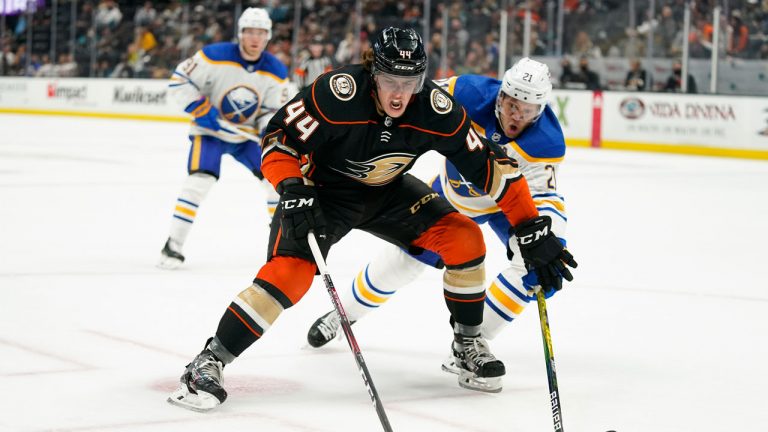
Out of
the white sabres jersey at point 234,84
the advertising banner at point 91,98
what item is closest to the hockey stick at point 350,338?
the white sabres jersey at point 234,84

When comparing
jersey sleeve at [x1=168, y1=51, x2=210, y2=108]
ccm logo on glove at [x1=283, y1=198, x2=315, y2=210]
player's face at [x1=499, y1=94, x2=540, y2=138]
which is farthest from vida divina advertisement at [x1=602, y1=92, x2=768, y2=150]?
ccm logo on glove at [x1=283, y1=198, x2=315, y2=210]

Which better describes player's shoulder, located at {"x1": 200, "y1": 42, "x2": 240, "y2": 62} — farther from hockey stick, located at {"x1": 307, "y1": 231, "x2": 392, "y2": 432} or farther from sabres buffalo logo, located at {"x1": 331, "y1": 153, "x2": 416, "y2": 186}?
hockey stick, located at {"x1": 307, "y1": 231, "x2": 392, "y2": 432}

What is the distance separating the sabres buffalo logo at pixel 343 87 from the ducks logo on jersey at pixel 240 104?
3.29 metres

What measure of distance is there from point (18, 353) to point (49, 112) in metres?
17.8

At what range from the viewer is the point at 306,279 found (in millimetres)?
3381

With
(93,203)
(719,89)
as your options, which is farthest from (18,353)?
(719,89)

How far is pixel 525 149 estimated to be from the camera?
4.12 m

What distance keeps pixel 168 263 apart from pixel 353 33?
38.7 feet

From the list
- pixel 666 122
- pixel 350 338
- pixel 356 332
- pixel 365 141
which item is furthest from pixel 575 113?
pixel 350 338

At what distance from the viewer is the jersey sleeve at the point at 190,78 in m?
6.50

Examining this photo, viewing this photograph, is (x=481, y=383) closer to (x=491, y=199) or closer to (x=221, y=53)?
(x=491, y=199)

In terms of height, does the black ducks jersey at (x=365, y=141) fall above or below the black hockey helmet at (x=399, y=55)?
below

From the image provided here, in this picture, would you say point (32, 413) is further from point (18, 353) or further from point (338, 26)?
point (338, 26)

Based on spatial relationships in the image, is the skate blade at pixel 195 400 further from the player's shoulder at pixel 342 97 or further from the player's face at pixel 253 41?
the player's face at pixel 253 41
